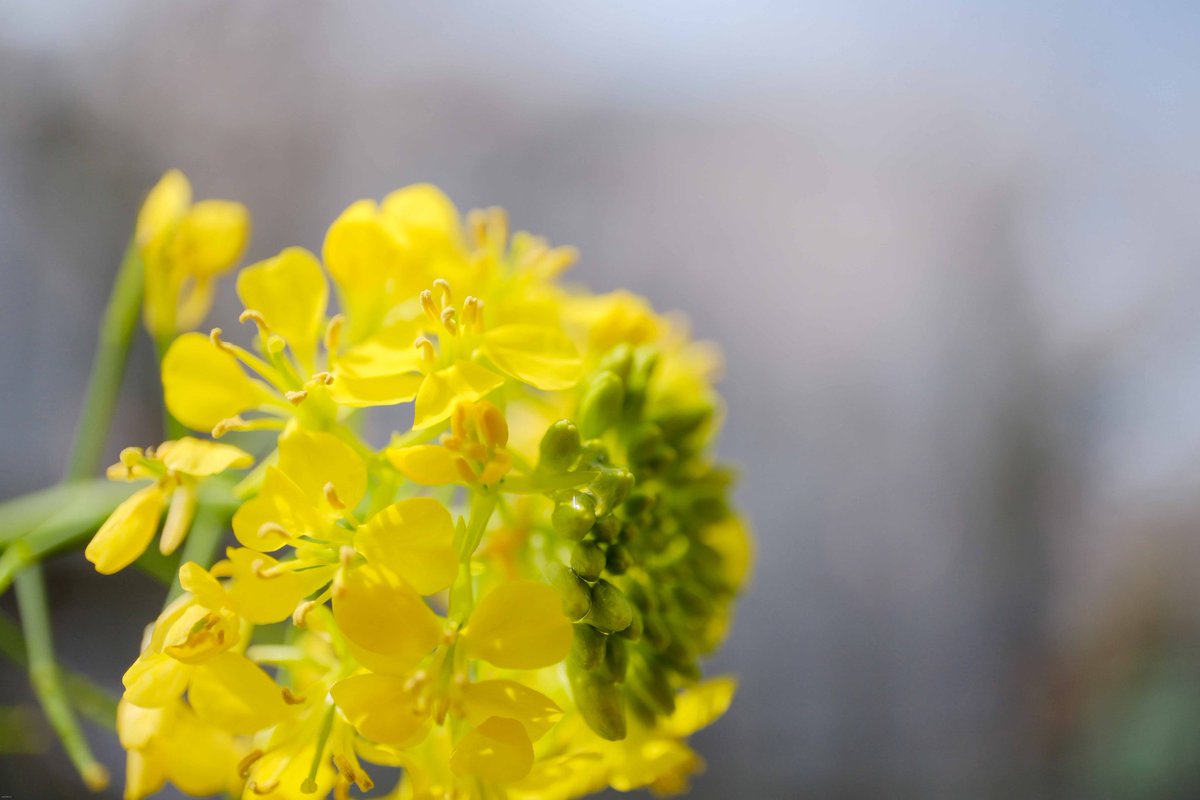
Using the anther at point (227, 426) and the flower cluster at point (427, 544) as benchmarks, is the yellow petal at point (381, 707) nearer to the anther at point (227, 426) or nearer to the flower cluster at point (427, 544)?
the flower cluster at point (427, 544)

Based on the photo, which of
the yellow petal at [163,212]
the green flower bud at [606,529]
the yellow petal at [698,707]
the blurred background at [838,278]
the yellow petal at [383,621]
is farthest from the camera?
the blurred background at [838,278]

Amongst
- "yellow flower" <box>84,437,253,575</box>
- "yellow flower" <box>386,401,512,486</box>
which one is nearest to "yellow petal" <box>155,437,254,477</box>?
"yellow flower" <box>84,437,253,575</box>

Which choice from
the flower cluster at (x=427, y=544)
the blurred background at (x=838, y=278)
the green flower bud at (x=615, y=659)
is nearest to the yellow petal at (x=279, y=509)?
the flower cluster at (x=427, y=544)

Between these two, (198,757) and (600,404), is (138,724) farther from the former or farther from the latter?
(600,404)

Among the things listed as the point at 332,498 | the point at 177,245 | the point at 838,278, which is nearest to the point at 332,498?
the point at 332,498

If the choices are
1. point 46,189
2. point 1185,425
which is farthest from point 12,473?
point 1185,425

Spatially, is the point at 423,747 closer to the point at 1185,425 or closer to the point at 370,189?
the point at 370,189
